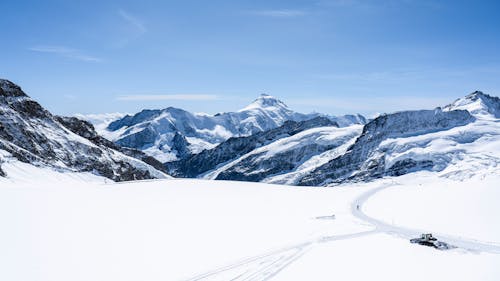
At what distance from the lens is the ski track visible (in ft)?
91.1

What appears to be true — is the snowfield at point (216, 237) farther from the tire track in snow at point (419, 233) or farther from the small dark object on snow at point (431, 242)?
the small dark object on snow at point (431, 242)

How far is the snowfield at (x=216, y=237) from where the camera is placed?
1075 inches

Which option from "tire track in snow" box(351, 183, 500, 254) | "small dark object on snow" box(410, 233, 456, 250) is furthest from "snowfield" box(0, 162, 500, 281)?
"small dark object on snow" box(410, 233, 456, 250)

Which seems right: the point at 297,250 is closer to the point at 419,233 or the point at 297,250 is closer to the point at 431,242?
the point at 431,242

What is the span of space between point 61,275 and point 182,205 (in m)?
24.6

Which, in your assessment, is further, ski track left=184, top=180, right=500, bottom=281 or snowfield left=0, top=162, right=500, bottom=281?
ski track left=184, top=180, right=500, bottom=281

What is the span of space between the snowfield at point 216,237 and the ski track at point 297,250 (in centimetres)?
13

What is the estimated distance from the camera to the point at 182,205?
159ft

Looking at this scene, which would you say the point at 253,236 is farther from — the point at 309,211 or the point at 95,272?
the point at 309,211

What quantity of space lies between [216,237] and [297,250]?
25.4 ft

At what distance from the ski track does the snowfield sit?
132 millimetres

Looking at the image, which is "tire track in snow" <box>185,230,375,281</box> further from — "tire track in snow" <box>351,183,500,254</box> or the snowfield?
"tire track in snow" <box>351,183,500,254</box>

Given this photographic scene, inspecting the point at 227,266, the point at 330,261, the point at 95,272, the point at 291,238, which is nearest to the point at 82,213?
the point at 95,272

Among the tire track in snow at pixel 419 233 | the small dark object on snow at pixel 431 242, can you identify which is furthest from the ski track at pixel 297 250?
the small dark object on snow at pixel 431 242
